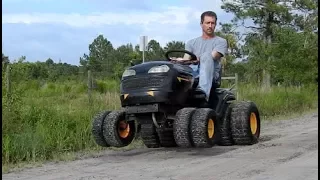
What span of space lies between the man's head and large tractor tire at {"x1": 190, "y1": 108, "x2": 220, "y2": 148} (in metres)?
1.41

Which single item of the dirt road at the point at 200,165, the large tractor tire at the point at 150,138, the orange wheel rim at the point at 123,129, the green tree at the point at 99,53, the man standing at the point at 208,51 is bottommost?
the dirt road at the point at 200,165

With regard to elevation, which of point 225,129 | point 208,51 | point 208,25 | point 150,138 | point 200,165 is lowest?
point 200,165

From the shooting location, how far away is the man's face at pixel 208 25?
8.56 meters

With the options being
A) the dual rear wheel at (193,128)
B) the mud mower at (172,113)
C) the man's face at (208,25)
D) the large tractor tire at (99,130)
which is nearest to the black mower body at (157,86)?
the mud mower at (172,113)

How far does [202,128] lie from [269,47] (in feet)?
67.9

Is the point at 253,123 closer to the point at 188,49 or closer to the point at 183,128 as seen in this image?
the point at 188,49

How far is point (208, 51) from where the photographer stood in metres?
8.49

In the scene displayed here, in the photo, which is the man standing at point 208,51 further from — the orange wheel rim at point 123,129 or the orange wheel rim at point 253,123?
the orange wheel rim at point 123,129

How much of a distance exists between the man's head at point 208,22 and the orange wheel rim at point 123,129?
75.4 inches

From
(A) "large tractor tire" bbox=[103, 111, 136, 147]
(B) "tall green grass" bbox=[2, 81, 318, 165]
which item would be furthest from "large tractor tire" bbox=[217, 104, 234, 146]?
(B) "tall green grass" bbox=[2, 81, 318, 165]

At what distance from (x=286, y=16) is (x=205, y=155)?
32229 millimetres

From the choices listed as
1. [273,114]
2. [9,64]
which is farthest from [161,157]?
[273,114]

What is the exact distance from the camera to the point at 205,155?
809 centimetres

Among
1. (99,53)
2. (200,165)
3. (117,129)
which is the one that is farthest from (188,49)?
(99,53)
